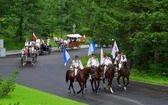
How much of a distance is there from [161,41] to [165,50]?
3451 millimetres

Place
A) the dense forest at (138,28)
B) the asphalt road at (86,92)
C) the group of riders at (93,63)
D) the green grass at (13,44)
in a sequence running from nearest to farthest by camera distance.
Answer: the asphalt road at (86,92) → the group of riders at (93,63) → the dense forest at (138,28) → the green grass at (13,44)

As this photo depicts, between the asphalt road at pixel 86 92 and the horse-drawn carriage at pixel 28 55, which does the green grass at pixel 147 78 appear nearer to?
the asphalt road at pixel 86 92

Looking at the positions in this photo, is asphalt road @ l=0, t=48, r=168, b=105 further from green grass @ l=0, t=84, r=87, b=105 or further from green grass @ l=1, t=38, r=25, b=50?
green grass @ l=1, t=38, r=25, b=50

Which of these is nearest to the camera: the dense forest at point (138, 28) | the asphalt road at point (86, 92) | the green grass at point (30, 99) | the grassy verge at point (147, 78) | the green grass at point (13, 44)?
the green grass at point (30, 99)

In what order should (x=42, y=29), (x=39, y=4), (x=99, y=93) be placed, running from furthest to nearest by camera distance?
(x=42, y=29) → (x=39, y=4) → (x=99, y=93)

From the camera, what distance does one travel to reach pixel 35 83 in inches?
993

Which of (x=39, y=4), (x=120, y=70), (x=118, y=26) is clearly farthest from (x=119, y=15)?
(x=39, y=4)

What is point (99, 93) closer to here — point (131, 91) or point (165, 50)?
point (131, 91)

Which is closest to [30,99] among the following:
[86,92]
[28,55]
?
[86,92]

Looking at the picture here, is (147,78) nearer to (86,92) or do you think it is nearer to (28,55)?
(86,92)

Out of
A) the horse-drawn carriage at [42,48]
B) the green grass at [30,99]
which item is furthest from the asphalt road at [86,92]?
the horse-drawn carriage at [42,48]

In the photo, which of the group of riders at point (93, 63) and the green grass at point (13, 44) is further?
the green grass at point (13, 44)

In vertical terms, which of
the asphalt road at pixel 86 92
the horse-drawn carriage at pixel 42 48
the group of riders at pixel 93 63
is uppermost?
the horse-drawn carriage at pixel 42 48

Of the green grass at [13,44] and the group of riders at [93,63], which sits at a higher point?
the green grass at [13,44]
